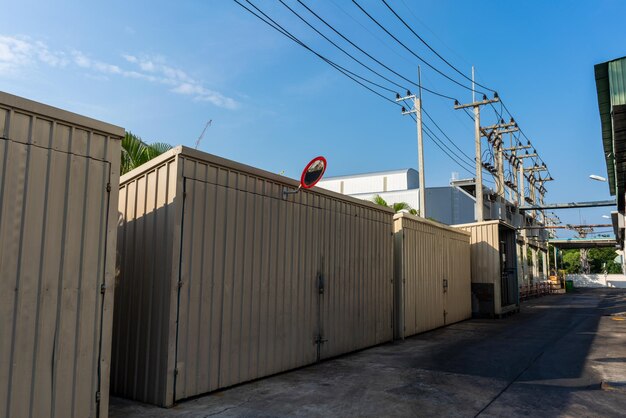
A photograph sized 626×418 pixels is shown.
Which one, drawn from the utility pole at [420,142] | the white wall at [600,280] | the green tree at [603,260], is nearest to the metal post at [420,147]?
the utility pole at [420,142]

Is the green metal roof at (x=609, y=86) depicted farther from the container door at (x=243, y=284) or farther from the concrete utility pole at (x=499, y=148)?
the concrete utility pole at (x=499, y=148)

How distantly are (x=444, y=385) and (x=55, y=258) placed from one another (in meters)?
5.25

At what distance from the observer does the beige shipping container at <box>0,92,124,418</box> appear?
3873 millimetres

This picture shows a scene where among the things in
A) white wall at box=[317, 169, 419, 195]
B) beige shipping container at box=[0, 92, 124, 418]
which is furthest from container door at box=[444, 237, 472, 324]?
white wall at box=[317, 169, 419, 195]

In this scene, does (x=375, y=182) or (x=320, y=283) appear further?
(x=375, y=182)

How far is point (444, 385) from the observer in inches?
248

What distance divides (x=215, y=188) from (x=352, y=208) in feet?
12.5

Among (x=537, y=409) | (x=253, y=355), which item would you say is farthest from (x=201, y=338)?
(x=537, y=409)

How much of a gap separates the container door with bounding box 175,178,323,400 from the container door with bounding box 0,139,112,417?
1.22 m

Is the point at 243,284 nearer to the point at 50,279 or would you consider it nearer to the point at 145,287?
the point at 145,287

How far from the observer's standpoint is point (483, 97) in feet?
73.9

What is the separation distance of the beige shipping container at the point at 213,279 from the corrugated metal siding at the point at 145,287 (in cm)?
1

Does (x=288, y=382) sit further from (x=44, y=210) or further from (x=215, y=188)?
(x=44, y=210)

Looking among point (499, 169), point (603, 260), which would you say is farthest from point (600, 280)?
point (499, 169)
